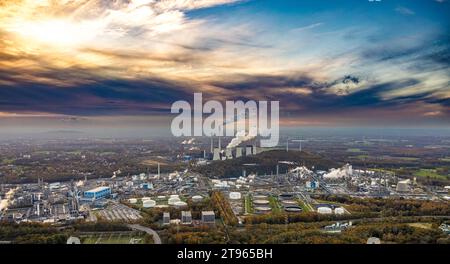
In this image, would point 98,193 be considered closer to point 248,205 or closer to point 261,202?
point 248,205

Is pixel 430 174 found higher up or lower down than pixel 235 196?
higher up

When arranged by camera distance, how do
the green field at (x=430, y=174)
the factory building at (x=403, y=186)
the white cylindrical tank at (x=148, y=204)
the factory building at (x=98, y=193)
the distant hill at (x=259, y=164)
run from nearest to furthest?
the white cylindrical tank at (x=148, y=204), the green field at (x=430, y=174), the factory building at (x=98, y=193), the factory building at (x=403, y=186), the distant hill at (x=259, y=164)

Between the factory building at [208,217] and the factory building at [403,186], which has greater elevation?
the factory building at [208,217]

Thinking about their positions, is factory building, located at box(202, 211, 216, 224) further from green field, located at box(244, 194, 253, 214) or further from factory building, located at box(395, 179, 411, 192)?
factory building, located at box(395, 179, 411, 192)

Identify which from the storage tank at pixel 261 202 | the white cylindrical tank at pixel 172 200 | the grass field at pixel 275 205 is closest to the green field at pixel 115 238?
the white cylindrical tank at pixel 172 200

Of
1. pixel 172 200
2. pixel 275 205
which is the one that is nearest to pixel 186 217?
pixel 172 200

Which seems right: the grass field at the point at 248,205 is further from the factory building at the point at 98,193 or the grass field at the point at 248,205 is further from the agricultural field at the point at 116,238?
the factory building at the point at 98,193
